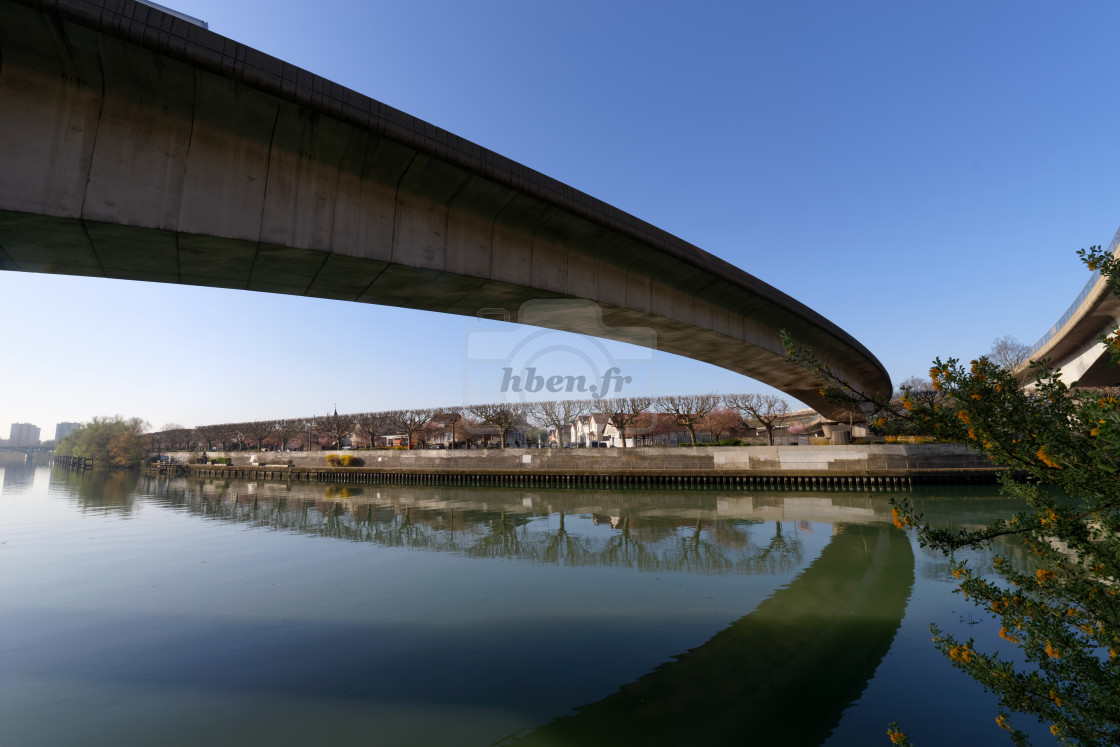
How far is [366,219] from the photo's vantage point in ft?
23.2

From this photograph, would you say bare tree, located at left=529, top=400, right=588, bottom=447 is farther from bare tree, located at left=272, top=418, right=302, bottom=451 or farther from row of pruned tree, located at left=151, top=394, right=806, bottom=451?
bare tree, located at left=272, top=418, right=302, bottom=451

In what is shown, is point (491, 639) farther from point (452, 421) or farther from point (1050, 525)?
point (452, 421)

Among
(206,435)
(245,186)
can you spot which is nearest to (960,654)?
(245,186)

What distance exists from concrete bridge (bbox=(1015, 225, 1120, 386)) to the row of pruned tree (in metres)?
21.7

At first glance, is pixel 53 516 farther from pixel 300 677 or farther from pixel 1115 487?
pixel 1115 487

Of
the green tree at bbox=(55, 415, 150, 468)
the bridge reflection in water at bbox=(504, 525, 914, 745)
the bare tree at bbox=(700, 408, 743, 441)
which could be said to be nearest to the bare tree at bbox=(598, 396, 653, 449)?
the bare tree at bbox=(700, 408, 743, 441)

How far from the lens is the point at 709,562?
1360 cm

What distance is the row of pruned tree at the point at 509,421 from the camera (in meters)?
53.4

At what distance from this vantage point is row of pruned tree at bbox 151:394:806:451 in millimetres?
53438

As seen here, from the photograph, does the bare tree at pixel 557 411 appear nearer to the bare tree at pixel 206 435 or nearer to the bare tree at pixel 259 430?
the bare tree at pixel 259 430

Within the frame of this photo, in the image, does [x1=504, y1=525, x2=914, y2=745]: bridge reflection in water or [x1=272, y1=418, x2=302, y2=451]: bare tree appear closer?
[x1=504, y1=525, x2=914, y2=745]: bridge reflection in water

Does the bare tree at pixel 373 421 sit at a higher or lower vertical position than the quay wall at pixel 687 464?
higher

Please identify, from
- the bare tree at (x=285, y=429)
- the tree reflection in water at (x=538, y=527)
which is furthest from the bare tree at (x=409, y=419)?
the tree reflection in water at (x=538, y=527)

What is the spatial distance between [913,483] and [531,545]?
26.8m
